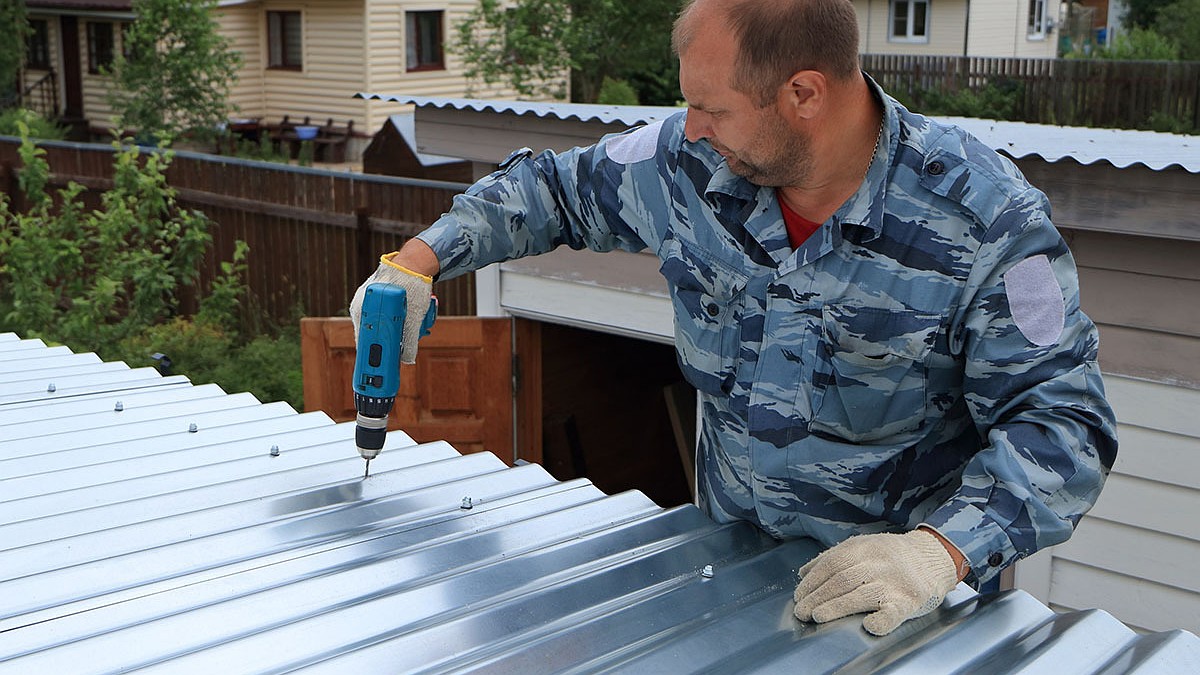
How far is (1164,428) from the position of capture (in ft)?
16.7

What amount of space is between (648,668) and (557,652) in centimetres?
16

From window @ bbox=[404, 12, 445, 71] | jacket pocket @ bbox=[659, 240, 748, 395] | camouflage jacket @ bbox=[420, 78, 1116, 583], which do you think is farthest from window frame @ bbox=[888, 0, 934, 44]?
jacket pocket @ bbox=[659, 240, 748, 395]

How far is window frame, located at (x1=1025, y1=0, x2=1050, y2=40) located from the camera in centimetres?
3077

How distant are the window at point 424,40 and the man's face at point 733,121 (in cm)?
2145

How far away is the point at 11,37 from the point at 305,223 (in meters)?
15.9

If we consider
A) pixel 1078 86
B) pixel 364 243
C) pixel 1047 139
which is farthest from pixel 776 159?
pixel 1078 86

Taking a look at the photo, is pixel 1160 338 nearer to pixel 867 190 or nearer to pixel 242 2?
pixel 867 190

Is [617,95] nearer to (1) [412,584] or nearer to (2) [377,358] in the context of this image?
(2) [377,358]

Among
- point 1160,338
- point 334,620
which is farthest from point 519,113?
point 334,620

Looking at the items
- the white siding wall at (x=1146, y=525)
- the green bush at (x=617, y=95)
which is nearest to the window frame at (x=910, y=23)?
the green bush at (x=617, y=95)

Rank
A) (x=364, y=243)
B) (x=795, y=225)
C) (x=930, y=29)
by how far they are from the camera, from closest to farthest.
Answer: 1. (x=795, y=225)
2. (x=364, y=243)
3. (x=930, y=29)

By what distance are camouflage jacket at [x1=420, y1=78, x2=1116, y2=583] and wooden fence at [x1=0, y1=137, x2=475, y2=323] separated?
6057mm

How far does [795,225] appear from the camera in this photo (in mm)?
2715

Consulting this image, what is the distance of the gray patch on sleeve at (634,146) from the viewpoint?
2.99 meters
